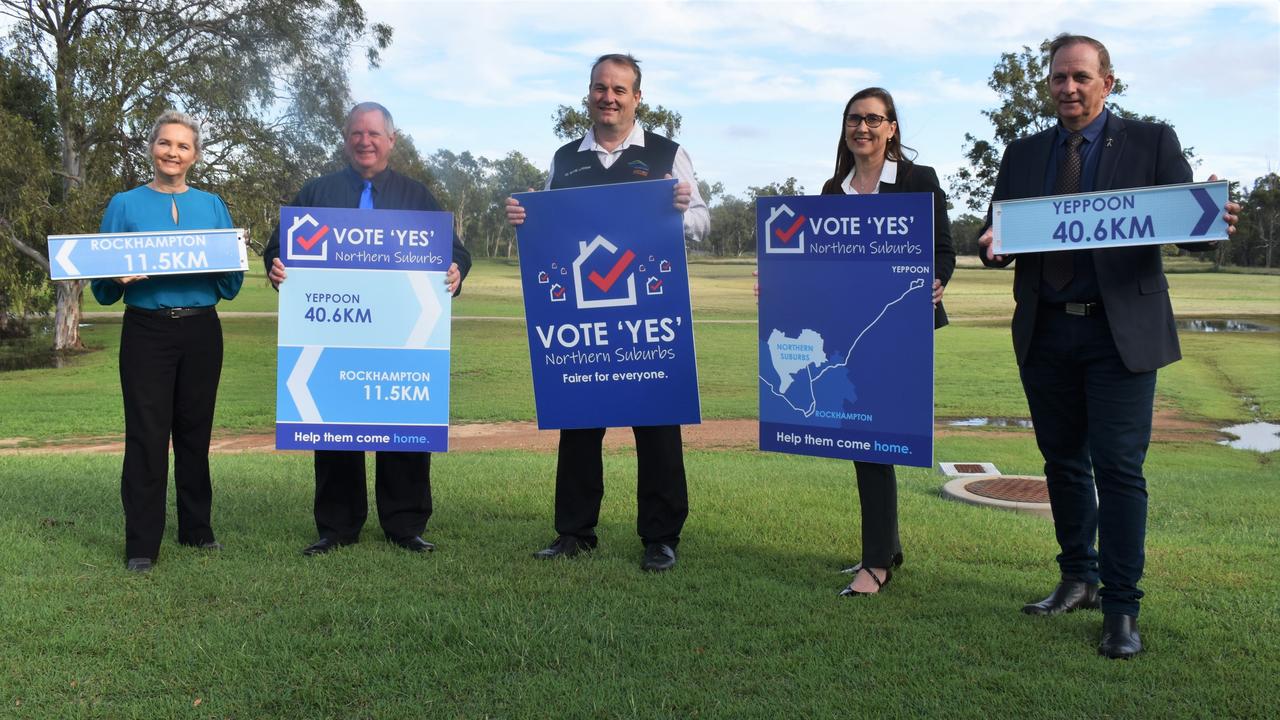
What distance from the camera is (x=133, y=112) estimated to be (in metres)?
25.7

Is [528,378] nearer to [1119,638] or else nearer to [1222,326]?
[1119,638]

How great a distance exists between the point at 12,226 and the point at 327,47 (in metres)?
11.0

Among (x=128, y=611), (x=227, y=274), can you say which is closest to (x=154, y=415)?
(x=227, y=274)

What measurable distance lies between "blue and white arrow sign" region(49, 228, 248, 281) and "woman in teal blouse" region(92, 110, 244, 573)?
0.08 meters

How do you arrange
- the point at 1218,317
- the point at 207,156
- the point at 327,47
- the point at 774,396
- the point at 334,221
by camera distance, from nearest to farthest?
the point at 774,396
the point at 334,221
the point at 207,156
the point at 327,47
the point at 1218,317

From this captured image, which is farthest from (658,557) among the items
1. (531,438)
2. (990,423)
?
(990,423)

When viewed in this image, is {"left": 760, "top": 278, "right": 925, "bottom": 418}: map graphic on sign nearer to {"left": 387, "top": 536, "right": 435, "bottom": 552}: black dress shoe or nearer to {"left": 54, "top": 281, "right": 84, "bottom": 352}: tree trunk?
{"left": 387, "top": 536, "right": 435, "bottom": 552}: black dress shoe

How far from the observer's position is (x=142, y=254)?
5270 millimetres

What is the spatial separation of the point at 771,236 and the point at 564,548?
195cm

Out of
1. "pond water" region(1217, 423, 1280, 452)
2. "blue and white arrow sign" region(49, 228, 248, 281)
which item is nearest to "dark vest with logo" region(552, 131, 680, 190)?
"blue and white arrow sign" region(49, 228, 248, 281)

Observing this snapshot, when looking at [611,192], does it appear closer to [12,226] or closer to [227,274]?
[227,274]

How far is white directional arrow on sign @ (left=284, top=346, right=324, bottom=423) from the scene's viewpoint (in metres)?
5.52

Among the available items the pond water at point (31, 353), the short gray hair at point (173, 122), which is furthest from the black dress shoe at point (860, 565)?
the pond water at point (31, 353)

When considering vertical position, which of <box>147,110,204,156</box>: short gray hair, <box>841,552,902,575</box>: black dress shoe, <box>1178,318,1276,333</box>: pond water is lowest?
<box>1178,318,1276,333</box>: pond water
